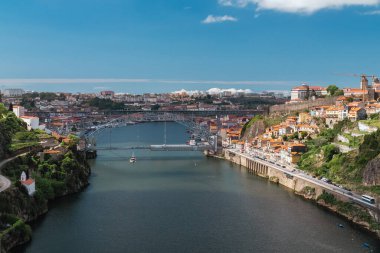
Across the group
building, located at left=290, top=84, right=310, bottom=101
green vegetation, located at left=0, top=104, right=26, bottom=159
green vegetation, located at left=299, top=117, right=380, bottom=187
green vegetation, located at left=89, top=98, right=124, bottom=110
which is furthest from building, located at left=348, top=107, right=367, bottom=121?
green vegetation, located at left=89, top=98, right=124, bottom=110

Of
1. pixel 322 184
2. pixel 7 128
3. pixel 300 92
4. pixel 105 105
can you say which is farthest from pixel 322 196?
pixel 105 105

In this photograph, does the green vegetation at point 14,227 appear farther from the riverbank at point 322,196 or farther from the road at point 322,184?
the road at point 322,184

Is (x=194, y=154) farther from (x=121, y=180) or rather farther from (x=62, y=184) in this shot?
(x=62, y=184)

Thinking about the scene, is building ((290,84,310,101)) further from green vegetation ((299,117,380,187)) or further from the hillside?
green vegetation ((299,117,380,187))

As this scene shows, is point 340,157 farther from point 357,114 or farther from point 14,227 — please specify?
point 14,227

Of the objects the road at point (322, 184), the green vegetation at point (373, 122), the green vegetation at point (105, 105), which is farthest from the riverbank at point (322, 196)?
the green vegetation at point (105, 105)
